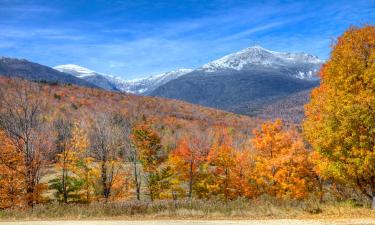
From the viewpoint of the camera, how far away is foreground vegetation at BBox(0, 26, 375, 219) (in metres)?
23.9

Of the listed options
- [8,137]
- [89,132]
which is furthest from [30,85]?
[89,132]

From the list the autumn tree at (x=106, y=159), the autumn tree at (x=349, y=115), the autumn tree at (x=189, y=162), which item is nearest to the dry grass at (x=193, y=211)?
the autumn tree at (x=349, y=115)

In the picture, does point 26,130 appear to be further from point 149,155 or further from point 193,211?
point 149,155

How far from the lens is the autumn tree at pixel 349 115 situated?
2350 cm

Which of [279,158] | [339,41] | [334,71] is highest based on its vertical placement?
[339,41]

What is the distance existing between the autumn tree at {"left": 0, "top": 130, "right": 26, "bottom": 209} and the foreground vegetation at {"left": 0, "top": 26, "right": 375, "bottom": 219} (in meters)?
0.09

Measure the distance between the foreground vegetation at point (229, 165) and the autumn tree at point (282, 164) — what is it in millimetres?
102

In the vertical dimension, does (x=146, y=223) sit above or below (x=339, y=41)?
below

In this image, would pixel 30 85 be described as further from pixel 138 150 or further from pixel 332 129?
pixel 332 129

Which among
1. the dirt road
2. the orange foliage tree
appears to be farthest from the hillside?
the dirt road

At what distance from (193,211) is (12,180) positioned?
69.4ft

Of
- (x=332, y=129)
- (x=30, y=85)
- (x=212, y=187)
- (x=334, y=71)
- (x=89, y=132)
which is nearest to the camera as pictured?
(x=332, y=129)

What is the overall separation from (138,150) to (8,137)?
21.0 metres

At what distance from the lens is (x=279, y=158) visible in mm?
41469
